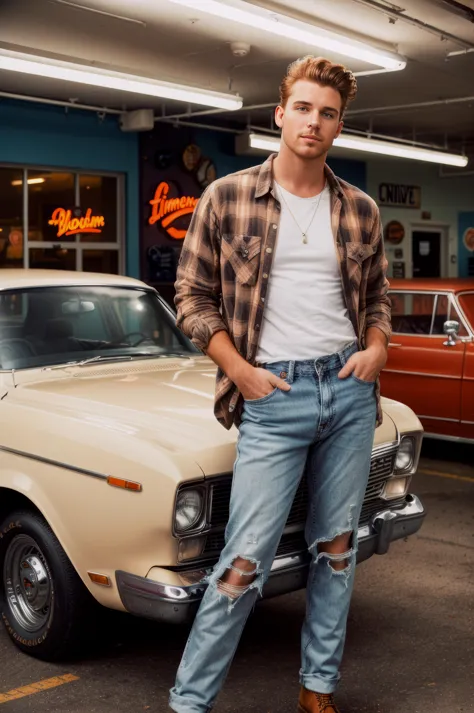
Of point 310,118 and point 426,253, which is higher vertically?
point 310,118

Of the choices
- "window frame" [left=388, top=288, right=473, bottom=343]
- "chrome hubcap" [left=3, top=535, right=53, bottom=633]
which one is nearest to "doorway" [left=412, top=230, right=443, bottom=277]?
"window frame" [left=388, top=288, right=473, bottom=343]

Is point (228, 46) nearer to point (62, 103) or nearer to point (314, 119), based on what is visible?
point (62, 103)

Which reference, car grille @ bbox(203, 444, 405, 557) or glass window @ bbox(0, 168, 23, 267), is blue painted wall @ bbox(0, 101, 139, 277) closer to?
glass window @ bbox(0, 168, 23, 267)

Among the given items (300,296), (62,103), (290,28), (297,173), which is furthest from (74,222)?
(300,296)

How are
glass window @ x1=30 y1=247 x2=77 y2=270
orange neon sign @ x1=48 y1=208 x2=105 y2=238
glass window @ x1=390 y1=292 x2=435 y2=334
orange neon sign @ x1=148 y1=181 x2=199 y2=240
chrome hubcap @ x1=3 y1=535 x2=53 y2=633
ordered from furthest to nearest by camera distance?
1. orange neon sign @ x1=148 y1=181 x2=199 y2=240
2. orange neon sign @ x1=48 y1=208 x2=105 y2=238
3. glass window @ x1=30 y1=247 x2=77 y2=270
4. glass window @ x1=390 y1=292 x2=435 y2=334
5. chrome hubcap @ x1=3 y1=535 x2=53 y2=633

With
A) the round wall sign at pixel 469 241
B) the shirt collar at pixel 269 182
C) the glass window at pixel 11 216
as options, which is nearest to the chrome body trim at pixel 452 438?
the shirt collar at pixel 269 182

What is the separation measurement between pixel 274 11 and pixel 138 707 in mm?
5827

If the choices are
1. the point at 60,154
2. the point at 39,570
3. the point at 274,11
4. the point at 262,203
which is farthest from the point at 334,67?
the point at 60,154

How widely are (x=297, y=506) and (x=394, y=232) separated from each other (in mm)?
15612

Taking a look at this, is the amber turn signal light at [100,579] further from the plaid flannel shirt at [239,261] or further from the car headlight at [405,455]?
the car headlight at [405,455]

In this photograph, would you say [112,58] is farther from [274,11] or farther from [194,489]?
[194,489]

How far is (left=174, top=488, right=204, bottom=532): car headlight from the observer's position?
3441 millimetres

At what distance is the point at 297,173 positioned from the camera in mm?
3213

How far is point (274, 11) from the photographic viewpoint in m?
7.70
